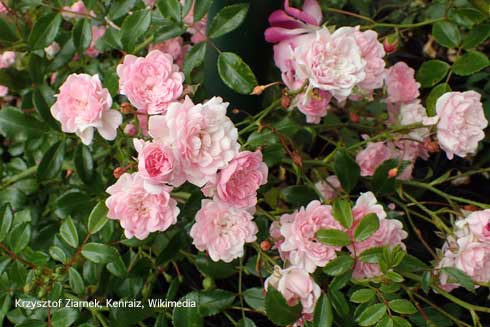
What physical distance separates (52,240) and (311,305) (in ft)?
1.60

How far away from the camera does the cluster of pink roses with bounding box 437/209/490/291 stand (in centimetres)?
81

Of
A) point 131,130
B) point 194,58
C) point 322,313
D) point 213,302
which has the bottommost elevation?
point 213,302

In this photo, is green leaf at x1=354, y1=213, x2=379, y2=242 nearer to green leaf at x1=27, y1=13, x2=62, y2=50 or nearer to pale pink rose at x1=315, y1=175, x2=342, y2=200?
pale pink rose at x1=315, y1=175, x2=342, y2=200

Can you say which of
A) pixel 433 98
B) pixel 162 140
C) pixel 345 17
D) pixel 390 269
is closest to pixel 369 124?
pixel 433 98

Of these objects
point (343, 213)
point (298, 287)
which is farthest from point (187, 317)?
point (343, 213)

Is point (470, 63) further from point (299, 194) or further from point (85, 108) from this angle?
point (85, 108)

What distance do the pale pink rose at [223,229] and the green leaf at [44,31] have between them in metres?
0.40

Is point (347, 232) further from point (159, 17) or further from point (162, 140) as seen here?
point (159, 17)

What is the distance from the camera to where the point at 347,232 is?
2.65 feet

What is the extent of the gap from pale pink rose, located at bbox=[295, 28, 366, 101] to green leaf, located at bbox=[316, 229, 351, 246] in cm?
21

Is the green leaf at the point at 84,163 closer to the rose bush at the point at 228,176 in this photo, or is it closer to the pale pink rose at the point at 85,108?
the rose bush at the point at 228,176

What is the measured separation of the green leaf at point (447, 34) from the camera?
0.98 meters

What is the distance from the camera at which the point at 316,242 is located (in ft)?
2.66

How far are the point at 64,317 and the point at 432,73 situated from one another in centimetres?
74
